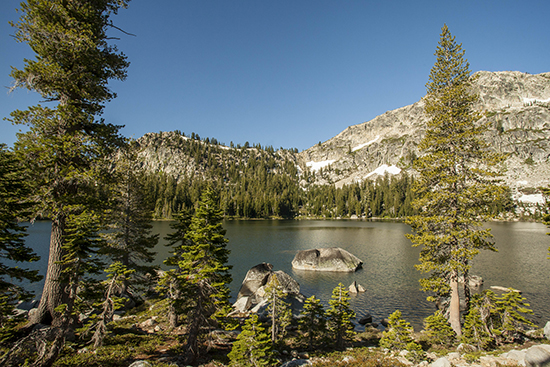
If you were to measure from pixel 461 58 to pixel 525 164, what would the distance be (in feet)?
826

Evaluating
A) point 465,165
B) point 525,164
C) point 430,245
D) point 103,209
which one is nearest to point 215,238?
point 103,209

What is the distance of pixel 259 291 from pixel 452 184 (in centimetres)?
2168

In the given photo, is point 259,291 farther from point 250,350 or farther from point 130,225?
point 250,350

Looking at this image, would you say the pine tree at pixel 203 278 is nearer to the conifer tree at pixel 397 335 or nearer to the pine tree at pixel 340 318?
the pine tree at pixel 340 318

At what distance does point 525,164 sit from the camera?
19462cm

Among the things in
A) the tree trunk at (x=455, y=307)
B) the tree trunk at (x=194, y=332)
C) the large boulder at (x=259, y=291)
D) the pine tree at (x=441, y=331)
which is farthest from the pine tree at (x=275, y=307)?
the tree trunk at (x=455, y=307)

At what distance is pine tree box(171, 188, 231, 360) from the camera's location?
1305cm

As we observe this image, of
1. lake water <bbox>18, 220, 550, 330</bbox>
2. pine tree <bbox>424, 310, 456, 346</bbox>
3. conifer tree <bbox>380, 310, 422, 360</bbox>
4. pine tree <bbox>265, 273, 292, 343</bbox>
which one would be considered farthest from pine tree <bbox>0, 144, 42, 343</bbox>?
lake water <bbox>18, 220, 550, 330</bbox>

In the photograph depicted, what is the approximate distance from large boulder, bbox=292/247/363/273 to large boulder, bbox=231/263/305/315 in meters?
10.7

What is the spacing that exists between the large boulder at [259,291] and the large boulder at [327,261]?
35.0 feet

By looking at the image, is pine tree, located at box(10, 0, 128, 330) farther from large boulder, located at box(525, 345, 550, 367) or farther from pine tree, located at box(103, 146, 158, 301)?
large boulder, located at box(525, 345, 550, 367)

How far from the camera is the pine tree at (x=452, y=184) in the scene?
16.1 metres

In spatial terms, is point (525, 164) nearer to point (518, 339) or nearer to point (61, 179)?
point (518, 339)

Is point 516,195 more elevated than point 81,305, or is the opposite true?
point 516,195
